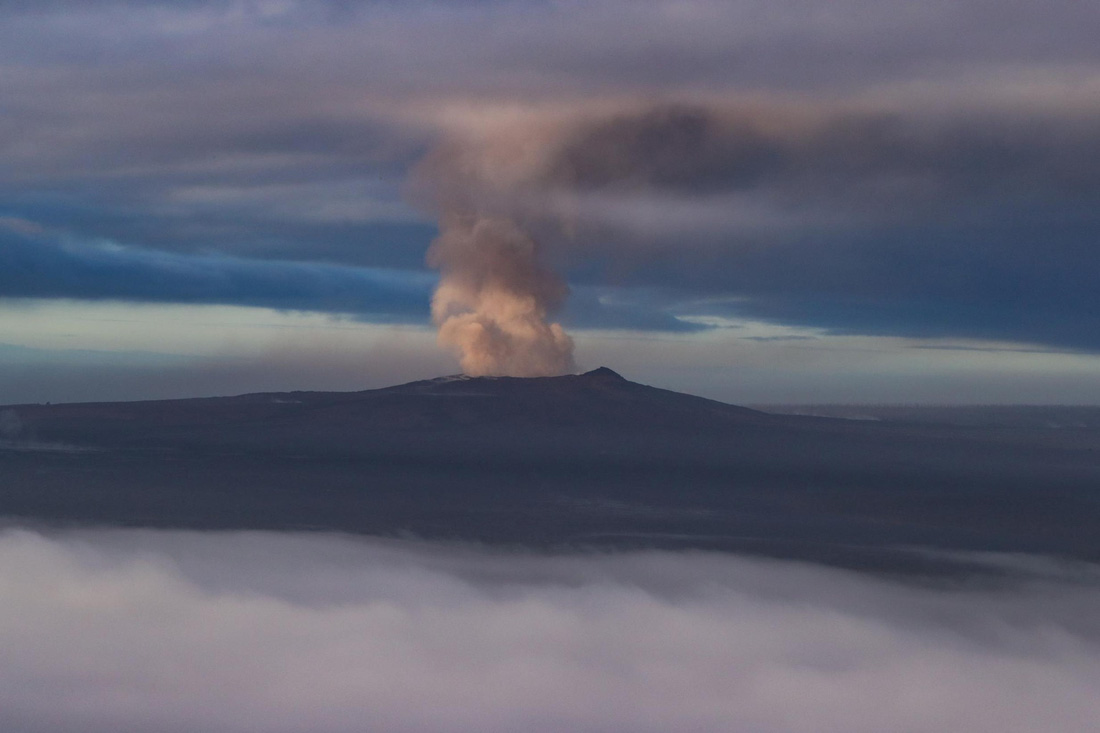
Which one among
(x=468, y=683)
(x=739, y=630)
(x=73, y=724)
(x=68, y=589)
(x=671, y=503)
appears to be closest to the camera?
(x=73, y=724)

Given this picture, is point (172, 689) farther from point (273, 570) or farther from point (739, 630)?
point (739, 630)

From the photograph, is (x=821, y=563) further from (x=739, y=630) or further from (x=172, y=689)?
(x=172, y=689)

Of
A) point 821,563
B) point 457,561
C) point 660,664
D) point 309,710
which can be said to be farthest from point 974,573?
point 309,710

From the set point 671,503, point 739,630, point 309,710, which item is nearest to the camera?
point 309,710

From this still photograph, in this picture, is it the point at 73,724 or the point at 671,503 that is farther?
the point at 671,503

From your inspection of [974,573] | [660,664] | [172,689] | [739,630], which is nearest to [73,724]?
[172,689]

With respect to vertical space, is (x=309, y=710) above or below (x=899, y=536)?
below

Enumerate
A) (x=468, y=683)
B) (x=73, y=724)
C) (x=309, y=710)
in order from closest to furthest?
(x=73, y=724) < (x=309, y=710) < (x=468, y=683)

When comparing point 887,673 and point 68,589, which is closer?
point 887,673

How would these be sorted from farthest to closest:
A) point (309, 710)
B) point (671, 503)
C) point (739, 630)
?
1. point (671, 503)
2. point (739, 630)
3. point (309, 710)
